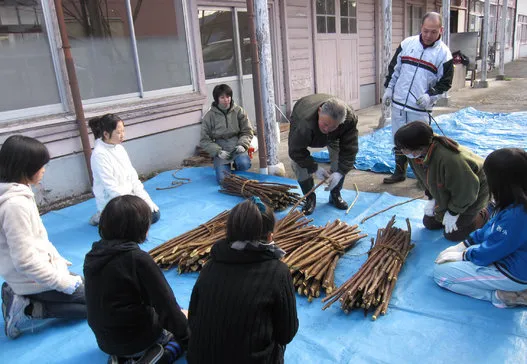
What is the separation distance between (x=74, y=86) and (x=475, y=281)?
4.75 m

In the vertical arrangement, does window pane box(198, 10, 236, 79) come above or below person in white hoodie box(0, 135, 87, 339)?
above

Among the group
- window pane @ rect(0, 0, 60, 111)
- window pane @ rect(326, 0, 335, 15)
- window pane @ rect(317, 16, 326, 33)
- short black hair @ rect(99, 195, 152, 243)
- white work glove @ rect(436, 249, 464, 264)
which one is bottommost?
white work glove @ rect(436, 249, 464, 264)

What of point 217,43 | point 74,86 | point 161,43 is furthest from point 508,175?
point 217,43

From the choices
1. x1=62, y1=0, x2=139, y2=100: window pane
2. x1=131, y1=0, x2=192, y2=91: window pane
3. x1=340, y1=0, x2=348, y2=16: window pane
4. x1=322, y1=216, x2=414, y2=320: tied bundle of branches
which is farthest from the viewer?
x1=340, y1=0, x2=348, y2=16: window pane

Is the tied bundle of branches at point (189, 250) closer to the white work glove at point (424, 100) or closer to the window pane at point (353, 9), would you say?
the white work glove at point (424, 100)

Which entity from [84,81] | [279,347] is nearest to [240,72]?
[84,81]

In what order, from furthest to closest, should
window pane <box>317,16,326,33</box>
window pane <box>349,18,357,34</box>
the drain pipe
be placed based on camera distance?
window pane <box>349,18,357,34</box> < window pane <box>317,16,326,33</box> < the drain pipe

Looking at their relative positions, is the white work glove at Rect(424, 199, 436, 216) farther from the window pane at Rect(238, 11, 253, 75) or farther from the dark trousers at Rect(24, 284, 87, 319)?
the window pane at Rect(238, 11, 253, 75)

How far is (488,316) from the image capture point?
2.46 m

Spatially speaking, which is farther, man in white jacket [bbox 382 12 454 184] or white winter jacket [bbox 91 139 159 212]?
man in white jacket [bbox 382 12 454 184]

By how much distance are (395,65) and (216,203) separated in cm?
293

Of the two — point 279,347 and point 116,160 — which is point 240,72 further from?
point 279,347

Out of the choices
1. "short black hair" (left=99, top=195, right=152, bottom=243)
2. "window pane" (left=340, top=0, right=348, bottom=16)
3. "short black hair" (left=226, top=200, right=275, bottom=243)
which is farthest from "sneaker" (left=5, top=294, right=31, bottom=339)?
"window pane" (left=340, top=0, right=348, bottom=16)

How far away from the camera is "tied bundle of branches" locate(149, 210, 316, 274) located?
3.24 meters
